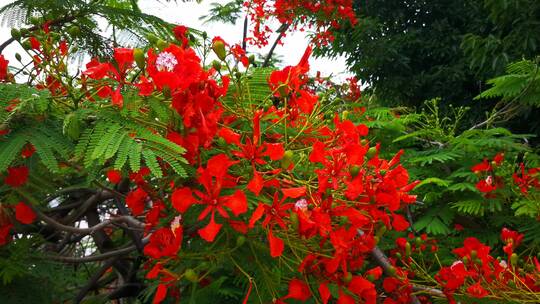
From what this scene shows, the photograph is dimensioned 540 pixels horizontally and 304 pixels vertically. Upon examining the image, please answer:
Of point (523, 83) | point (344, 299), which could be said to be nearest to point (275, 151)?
point (344, 299)

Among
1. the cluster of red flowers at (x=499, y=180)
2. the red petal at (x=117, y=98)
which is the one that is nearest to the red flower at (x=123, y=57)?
the red petal at (x=117, y=98)

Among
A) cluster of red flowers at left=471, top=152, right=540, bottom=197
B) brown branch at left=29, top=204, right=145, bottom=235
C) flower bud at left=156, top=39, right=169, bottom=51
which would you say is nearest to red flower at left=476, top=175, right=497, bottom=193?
cluster of red flowers at left=471, top=152, right=540, bottom=197

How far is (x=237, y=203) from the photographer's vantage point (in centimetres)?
110

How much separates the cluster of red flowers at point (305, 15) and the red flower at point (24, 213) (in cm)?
497

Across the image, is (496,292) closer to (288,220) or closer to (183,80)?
(288,220)

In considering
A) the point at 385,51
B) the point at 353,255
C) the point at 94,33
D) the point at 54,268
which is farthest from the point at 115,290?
the point at 385,51

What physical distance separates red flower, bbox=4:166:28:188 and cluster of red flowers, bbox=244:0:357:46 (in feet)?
17.0

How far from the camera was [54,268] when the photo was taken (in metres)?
2.20

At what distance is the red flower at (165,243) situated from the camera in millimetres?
1260

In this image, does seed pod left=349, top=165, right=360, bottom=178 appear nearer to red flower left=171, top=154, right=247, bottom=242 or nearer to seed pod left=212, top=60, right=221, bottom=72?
red flower left=171, top=154, right=247, bottom=242

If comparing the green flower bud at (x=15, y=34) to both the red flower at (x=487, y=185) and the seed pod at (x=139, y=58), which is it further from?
the red flower at (x=487, y=185)

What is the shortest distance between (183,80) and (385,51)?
5625mm

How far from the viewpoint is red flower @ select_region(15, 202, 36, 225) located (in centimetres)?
157

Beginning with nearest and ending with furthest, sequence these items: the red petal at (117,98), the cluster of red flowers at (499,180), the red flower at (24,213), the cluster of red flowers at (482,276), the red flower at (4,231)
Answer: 1. the red petal at (117,98)
2. the red flower at (24,213)
3. the cluster of red flowers at (482,276)
4. the red flower at (4,231)
5. the cluster of red flowers at (499,180)
